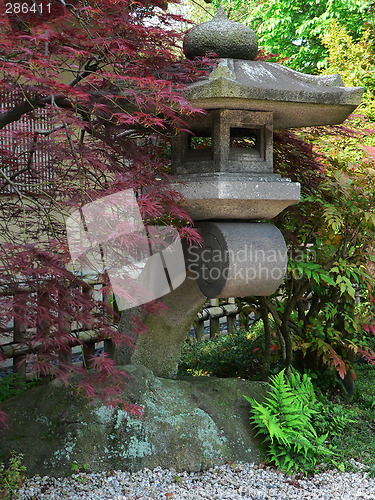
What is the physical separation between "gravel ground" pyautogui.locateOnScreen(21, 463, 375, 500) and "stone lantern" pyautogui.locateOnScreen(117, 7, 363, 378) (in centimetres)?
98

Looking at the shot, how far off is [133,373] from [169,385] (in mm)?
246

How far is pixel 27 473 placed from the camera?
260cm

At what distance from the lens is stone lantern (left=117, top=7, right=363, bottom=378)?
267 cm

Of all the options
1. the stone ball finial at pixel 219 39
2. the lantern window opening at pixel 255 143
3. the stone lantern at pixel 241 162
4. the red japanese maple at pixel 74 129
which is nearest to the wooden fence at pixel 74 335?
the red japanese maple at pixel 74 129

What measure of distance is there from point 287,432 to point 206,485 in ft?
1.83

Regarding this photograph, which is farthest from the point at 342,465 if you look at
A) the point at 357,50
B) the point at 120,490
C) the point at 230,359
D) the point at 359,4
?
the point at 359,4

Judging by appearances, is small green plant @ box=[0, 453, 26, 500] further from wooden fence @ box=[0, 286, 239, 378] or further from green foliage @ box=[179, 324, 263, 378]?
green foliage @ box=[179, 324, 263, 378]

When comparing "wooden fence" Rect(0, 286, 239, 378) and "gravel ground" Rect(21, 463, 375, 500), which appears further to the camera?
"gravel ground" Rect(21, 463, 375, 500)

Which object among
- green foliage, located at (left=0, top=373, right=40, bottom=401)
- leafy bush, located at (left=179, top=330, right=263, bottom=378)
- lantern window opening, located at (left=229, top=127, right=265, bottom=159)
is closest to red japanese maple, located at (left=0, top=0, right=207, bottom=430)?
lantern window opening, located at (left=229, top=127, right=265, bottom=159)

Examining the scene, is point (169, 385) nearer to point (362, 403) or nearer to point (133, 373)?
point (133, 373)

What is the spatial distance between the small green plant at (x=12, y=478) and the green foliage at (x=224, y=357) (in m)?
1.90

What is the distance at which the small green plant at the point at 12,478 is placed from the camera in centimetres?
240

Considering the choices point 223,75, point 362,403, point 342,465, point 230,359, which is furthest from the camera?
point 230,359

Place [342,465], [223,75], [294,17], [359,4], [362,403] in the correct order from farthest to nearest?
[294,17]
[359,4]
[362,403]
[342,465]
[223,75]
